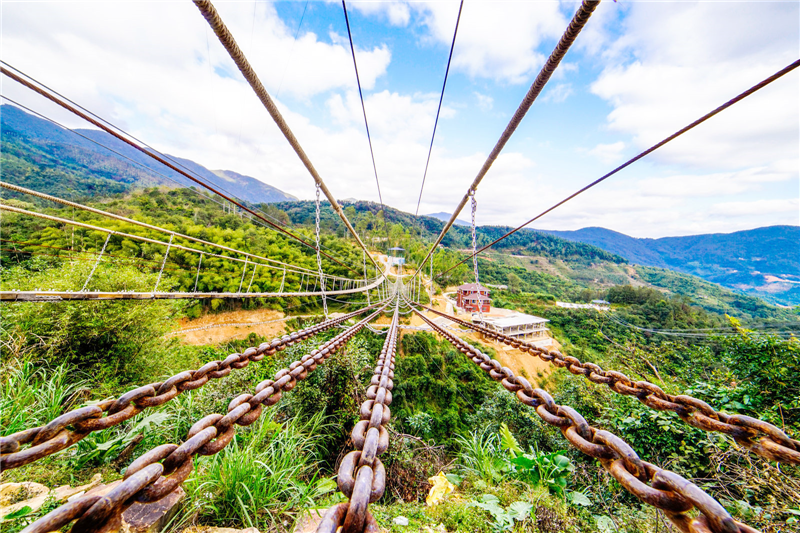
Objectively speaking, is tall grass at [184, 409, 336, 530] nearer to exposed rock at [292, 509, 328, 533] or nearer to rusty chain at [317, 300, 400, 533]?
exposed rock at [292, 509, 328, 533]

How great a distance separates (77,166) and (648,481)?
70937mm

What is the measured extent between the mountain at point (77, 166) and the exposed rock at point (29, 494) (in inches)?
105

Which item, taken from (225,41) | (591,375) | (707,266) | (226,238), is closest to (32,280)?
(225,41)

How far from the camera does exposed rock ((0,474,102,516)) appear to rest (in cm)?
201

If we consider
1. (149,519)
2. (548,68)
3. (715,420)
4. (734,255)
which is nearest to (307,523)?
(149,519)

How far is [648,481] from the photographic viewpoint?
0.65 m

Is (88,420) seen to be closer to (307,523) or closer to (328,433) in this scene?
(307,523)

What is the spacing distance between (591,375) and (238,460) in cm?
292

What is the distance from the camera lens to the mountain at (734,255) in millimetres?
84456

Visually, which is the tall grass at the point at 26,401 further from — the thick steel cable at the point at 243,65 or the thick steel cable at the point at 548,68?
the thick steel cable at the point at 548,68

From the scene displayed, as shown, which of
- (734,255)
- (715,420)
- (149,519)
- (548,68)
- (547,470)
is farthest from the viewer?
(734,255)

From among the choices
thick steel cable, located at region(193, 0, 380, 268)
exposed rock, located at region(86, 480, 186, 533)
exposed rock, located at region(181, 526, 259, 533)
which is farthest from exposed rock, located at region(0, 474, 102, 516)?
thick steel cable, located at region(193, 0, 380, 268)

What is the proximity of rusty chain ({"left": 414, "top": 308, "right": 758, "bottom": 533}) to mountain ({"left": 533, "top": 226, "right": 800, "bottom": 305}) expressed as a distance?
355 ft

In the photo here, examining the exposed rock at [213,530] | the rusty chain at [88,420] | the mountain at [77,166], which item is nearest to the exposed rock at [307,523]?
the exposed rock at [213,530]
